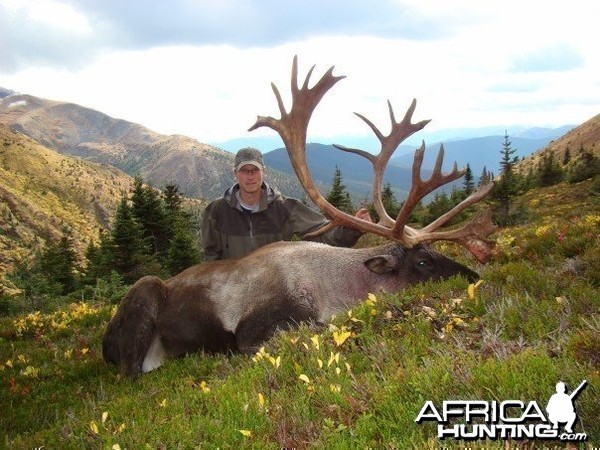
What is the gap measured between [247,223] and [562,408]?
775 cm

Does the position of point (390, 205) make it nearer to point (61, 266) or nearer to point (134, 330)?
point (61, 266)

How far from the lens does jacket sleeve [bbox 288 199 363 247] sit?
9031 millimetres

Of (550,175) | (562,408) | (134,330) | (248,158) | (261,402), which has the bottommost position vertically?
(550,175)

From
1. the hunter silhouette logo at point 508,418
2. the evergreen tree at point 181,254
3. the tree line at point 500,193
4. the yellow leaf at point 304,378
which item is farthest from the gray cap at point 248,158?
the evergreen tree at point 181,254

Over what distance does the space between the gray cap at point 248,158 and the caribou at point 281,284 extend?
5.57 feet

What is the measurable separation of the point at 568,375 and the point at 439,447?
919mm

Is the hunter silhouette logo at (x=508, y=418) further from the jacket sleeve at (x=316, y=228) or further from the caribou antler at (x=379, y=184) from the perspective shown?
the jacket sleeve at (x=316, y=228)

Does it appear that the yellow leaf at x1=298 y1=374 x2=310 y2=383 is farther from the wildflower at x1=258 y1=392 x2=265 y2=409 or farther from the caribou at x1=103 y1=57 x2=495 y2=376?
the caribou at x1=103 y1=57 x2=495 y2=376

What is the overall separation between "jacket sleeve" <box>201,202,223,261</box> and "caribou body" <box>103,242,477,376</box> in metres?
2.17

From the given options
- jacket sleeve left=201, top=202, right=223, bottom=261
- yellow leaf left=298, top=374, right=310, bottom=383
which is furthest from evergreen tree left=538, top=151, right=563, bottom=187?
yellow leaf left=298, top=374, right=310, bottom=383

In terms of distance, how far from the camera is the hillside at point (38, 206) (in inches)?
4756

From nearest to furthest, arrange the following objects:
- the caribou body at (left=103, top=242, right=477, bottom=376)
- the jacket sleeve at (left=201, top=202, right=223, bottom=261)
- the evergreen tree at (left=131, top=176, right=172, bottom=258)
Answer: the caribou body at (left=103, top=242, right=477, bottom=376) → the jacket sleeve at (left=201, top=202, right=223, bottom=261) → the evergreen tree at (left=131, top=176, right=172, bottom=258)

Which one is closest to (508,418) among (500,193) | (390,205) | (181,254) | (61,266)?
(181,254)

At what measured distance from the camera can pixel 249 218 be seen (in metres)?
9.70
